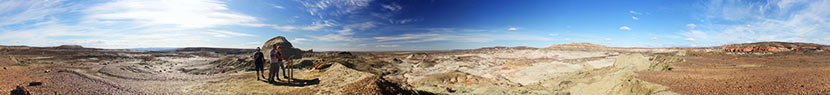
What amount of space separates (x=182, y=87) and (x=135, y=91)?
107 cm

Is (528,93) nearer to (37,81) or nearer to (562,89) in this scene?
(562,89)

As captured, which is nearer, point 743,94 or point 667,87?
point 743,94

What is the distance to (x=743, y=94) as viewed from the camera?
4.11m

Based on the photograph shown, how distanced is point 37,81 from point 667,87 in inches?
430

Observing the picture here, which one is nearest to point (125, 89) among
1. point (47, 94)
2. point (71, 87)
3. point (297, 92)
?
point (71, 87)

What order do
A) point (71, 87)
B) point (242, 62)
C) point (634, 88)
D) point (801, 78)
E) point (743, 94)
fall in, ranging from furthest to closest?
point (242, 62)
point (71, 87)
point (634, 88)
point (801, 78)
point (743, 94)

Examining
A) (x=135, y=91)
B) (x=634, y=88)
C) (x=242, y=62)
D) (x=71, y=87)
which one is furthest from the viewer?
(x=242, y=62)

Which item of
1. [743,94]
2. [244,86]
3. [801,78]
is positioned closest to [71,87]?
[244,86]

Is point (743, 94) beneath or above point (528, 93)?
above

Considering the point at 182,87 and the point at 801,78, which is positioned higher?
the point at 801,78

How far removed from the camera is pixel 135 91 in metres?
6.84

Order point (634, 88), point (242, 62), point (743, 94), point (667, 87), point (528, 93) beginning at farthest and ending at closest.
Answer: point (242, 62)
point (528, 93)
point (634, 88)
point (667, 87)
point (743, 94)

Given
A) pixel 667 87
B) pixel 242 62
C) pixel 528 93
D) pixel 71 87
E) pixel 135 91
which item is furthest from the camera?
pixel 242 62

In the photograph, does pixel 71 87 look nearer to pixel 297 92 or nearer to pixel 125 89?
pixel 125 89
